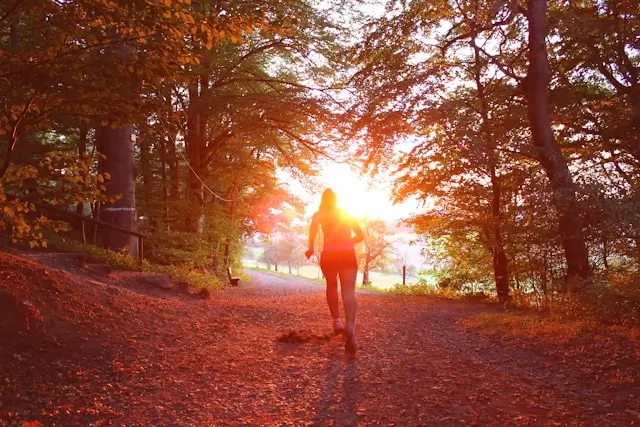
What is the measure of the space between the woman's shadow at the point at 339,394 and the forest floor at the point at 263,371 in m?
0.02

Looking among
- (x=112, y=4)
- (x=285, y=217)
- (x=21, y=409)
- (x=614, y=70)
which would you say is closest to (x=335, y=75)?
(x=614, y=70)

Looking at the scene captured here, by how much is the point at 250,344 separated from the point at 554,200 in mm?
5535

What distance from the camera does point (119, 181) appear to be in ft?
34.4

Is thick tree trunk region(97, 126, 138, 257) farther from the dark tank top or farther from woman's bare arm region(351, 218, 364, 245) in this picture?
woman's bare arm region(351, 218, 364, 245)

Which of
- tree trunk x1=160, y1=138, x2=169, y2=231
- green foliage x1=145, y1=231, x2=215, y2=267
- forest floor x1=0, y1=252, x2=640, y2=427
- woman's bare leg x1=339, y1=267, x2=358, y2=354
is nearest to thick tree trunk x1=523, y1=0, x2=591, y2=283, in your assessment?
forest floor x1=0, y1=252, x2=640, y2=427

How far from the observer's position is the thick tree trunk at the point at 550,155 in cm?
757

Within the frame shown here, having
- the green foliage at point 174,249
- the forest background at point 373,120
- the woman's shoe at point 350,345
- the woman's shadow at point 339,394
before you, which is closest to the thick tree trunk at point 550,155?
the forest background at point 373,120

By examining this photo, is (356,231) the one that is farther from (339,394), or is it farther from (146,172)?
(146,172)

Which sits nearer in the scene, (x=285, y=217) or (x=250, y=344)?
(x=250, y=344)

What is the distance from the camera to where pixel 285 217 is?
2936 centimetres

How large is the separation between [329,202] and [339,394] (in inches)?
99.4

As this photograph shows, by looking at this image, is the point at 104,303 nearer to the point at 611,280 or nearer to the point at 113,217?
the point at 113,217

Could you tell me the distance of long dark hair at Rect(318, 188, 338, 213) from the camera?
5.71 metres

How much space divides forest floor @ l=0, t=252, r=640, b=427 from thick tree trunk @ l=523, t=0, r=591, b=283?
274 cm
